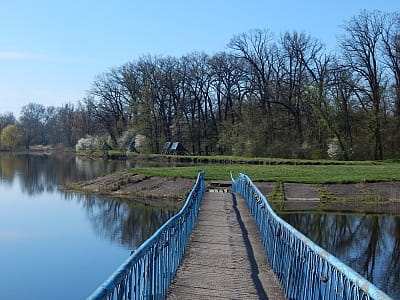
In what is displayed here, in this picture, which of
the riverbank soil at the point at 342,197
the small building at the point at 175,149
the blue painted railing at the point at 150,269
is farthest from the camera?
the small building at the point at 175,149

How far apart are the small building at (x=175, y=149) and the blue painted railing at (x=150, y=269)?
6307cm

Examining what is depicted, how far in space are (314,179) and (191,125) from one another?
46.2m

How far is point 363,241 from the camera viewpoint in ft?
59.0

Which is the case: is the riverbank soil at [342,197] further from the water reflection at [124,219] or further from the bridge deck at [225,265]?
the bridge deck at [225,265]

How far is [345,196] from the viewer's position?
27.4m

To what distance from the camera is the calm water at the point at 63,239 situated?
13080 mm

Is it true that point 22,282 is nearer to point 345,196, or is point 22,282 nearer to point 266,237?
point 266,237

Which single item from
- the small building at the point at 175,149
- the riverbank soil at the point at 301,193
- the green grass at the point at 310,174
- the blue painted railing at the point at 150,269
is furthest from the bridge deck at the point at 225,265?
the small building at the point at 175,149

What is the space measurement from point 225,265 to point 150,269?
3.26 m

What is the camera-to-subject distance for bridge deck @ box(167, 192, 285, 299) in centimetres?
798

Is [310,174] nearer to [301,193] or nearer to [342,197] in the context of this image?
[301,193]

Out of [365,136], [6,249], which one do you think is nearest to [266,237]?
[6,249]

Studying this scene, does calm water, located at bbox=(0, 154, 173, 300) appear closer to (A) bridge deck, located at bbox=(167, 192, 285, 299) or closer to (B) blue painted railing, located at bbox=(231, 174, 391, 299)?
(A) bridge deck, located at bbox=(167, 192, 285, 299)

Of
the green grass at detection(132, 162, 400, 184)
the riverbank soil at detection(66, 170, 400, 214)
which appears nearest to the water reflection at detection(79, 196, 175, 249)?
the riverbank soil at detection(66, 170, 400, 214)
